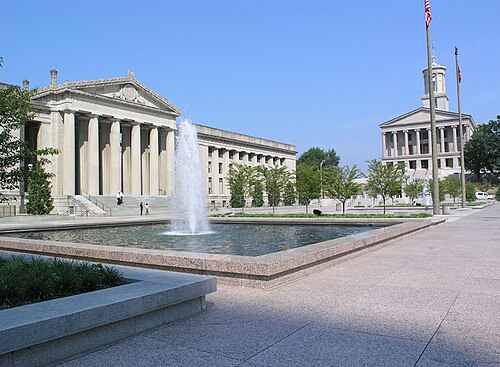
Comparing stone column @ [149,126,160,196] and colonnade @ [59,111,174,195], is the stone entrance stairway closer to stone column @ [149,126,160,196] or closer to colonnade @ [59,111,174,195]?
colonnade @ [59,111,174,195]

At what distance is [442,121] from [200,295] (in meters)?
115

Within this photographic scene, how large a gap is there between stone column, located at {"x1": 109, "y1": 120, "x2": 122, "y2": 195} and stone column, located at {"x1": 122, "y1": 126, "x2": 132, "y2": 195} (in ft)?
11.5

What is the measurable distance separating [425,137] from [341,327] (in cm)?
12134

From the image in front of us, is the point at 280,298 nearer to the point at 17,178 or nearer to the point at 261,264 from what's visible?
the point at 261,264

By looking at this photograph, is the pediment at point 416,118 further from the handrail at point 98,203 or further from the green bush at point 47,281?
the green bush at point 47,281

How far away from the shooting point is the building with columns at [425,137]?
358 feet

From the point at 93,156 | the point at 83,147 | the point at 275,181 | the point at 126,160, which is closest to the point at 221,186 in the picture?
the point at 126,160

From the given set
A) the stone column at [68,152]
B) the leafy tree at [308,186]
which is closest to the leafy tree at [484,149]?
the leafy tree at [308,186]

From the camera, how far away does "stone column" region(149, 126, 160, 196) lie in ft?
195

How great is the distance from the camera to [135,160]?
56188 millimetres

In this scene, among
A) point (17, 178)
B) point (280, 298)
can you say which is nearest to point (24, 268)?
point (280, 298)

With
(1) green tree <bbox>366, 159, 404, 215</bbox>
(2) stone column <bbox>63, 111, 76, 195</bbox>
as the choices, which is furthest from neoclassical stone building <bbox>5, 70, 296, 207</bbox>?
(1) green tree <bbox>366, 159, 404, 215</bbox>

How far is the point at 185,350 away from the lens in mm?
4523

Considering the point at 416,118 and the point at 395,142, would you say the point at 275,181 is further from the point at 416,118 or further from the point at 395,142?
the point at 395,142
